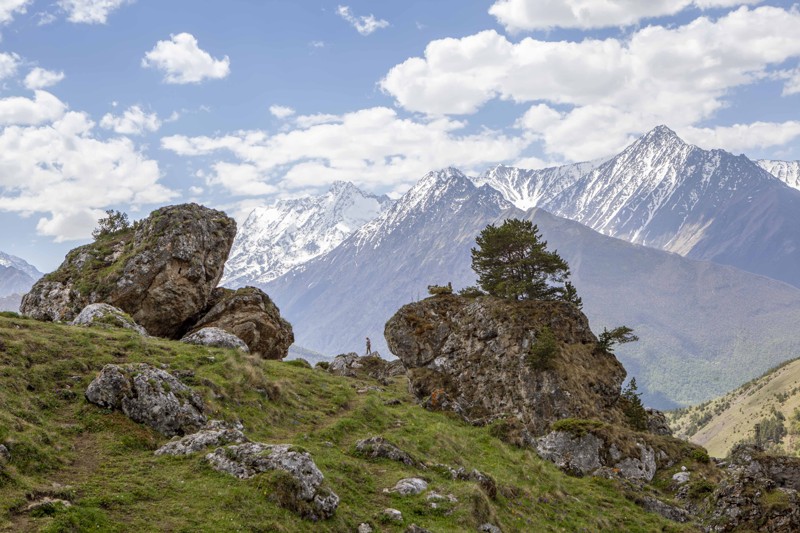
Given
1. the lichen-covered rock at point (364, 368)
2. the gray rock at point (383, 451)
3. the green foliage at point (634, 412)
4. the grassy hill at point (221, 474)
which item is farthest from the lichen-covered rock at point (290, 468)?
the lichen-covered rock at point (364, 368)

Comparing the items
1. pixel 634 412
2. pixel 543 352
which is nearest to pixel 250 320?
pixel 543 352

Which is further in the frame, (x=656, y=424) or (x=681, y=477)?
(x=656, y=424)

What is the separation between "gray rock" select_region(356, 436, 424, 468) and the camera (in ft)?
104

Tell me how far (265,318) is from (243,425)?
33.7 meters

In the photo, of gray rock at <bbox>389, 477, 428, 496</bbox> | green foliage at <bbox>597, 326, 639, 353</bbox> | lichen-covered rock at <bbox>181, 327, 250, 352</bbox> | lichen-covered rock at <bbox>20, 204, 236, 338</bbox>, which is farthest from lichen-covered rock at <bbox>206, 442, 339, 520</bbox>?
green foliage at <bbox>597, 326, 639, 353</bbox>

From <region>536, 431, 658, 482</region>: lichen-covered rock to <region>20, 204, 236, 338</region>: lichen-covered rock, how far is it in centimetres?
3881

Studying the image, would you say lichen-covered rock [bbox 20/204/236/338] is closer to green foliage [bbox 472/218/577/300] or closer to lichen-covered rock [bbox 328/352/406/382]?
lichen-covered rock [bbox 328/352/406/382]

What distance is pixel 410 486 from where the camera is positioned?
92.3 ft

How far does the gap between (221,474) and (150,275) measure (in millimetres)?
39855

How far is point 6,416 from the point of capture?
928 inches

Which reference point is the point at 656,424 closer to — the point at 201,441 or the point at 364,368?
the point at 364,368

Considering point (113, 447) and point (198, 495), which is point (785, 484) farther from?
point (113, 447)

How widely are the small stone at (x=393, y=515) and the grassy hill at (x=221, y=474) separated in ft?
1.37

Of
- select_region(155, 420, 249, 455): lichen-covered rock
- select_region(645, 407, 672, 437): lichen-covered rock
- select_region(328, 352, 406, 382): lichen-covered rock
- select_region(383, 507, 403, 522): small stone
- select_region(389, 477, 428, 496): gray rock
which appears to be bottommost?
select_region(383, 507, 403, 522): small stone
